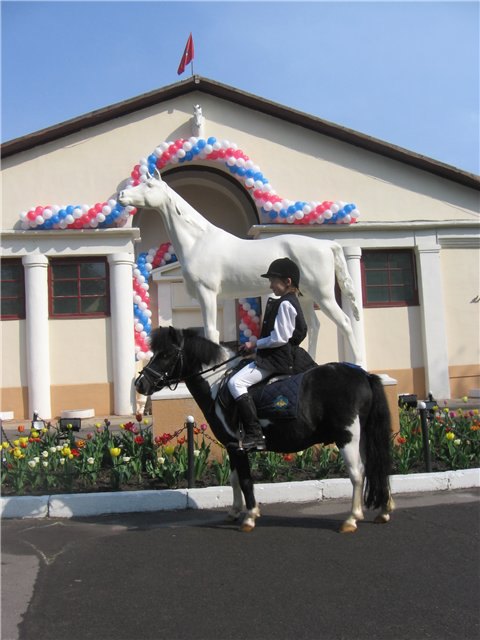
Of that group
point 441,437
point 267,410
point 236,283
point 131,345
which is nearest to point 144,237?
point 131,345

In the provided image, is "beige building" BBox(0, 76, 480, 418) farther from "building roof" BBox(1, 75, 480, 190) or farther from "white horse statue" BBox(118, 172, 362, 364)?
"white horse statue" BBox(118, 172, 362, 364)

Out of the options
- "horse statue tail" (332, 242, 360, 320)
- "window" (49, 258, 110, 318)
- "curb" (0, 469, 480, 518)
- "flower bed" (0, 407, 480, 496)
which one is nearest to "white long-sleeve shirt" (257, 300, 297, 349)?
"curb" (0, 469, 480, 518)

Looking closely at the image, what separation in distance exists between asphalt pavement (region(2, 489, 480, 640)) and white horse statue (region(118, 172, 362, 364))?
314 cm

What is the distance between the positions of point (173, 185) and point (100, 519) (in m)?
12.3

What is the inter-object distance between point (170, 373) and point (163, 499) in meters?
1.59

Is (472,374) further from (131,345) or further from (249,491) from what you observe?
(249,491)

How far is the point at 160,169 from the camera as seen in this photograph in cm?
1456

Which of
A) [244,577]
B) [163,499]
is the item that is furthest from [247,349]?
[244,577]

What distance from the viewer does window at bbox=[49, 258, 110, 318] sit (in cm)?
1467

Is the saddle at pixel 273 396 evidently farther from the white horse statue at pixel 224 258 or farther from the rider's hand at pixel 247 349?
the white horse statue at pixel 224 258

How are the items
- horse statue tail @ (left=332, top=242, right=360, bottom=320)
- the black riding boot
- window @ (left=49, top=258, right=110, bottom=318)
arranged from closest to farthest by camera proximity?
1. the black riding boot
2. horse statue tail @ (left=332, top=242, right=360, bottom=320)
3. window @ (left=49, top=258, right=110, bottom=318)

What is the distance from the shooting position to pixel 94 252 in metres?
A: 14.4

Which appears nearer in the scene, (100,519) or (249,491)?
(249,491)

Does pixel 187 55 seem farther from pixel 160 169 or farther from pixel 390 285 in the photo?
pixel 390 285
